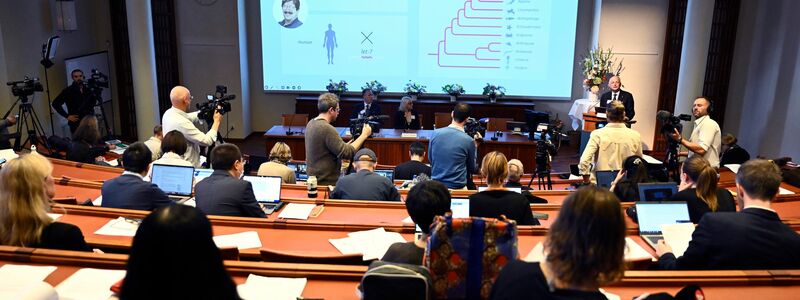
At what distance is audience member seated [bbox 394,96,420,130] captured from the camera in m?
9.32

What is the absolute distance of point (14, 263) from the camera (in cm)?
285

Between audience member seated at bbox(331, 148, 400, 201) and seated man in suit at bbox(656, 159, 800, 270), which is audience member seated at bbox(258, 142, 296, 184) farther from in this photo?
seated man in suit at bbox(656, 159, 800, 270)

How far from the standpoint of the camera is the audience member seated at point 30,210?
2.84m

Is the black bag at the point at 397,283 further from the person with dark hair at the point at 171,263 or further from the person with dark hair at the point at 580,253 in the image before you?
the person with dark hair at the point at 171,263

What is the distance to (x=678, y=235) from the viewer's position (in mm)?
3439

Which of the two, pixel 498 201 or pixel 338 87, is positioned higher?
pixel 338 87

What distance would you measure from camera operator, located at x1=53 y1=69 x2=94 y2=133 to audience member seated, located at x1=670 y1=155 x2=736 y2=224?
313 inches

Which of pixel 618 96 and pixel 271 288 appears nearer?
pixel 271 288

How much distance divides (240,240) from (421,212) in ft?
4.65

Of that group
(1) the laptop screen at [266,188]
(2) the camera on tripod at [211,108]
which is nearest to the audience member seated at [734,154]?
(1) the laptop screen at [266,188]

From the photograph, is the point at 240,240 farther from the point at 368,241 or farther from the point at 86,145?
the point at 86,145

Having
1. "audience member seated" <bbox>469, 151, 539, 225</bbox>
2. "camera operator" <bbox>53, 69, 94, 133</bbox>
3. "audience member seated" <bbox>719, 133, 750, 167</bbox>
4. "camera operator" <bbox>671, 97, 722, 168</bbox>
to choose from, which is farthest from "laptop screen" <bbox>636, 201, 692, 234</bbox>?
"camera operator" <bbox>53, 69, 94, 133</bbox>

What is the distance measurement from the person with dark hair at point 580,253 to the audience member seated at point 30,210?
2.10 metres

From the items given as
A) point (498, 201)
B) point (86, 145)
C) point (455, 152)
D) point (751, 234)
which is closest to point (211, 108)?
point (86, 145)
